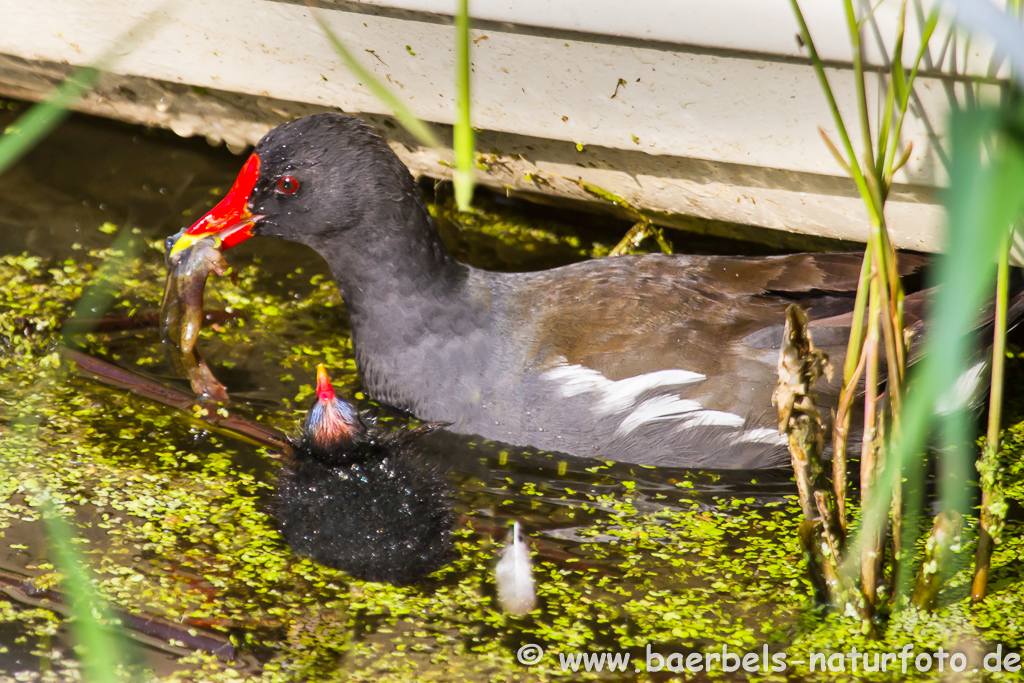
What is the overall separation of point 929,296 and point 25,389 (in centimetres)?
248

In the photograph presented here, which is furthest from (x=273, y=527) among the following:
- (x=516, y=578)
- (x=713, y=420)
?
(x=713, y=420)

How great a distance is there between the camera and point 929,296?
103 inches

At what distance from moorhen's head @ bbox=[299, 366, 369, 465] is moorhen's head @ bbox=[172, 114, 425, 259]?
1.84 feet

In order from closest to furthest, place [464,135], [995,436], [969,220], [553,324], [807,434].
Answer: [969,220] < [464,135] < [807,434] < [995,436] < [553,324]

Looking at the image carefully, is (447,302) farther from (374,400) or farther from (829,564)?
(829,564)

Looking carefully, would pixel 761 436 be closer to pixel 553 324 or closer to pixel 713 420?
pixel 713 420

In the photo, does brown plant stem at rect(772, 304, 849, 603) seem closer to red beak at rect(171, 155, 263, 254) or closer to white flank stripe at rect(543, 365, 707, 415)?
white flank stripe at rect(543, 365, 707, 415)

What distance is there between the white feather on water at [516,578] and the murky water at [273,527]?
32 mm

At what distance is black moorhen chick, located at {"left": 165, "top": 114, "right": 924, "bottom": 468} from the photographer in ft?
8.38

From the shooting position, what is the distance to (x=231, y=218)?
2676 millimetres

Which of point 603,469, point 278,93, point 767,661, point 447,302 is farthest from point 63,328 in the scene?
point 767,661

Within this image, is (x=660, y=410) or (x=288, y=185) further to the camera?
(x=288, y=185)

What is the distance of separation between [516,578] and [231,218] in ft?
4.08

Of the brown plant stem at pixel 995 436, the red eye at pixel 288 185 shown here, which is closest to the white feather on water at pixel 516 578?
the brown plant stem at pixel 995 436
